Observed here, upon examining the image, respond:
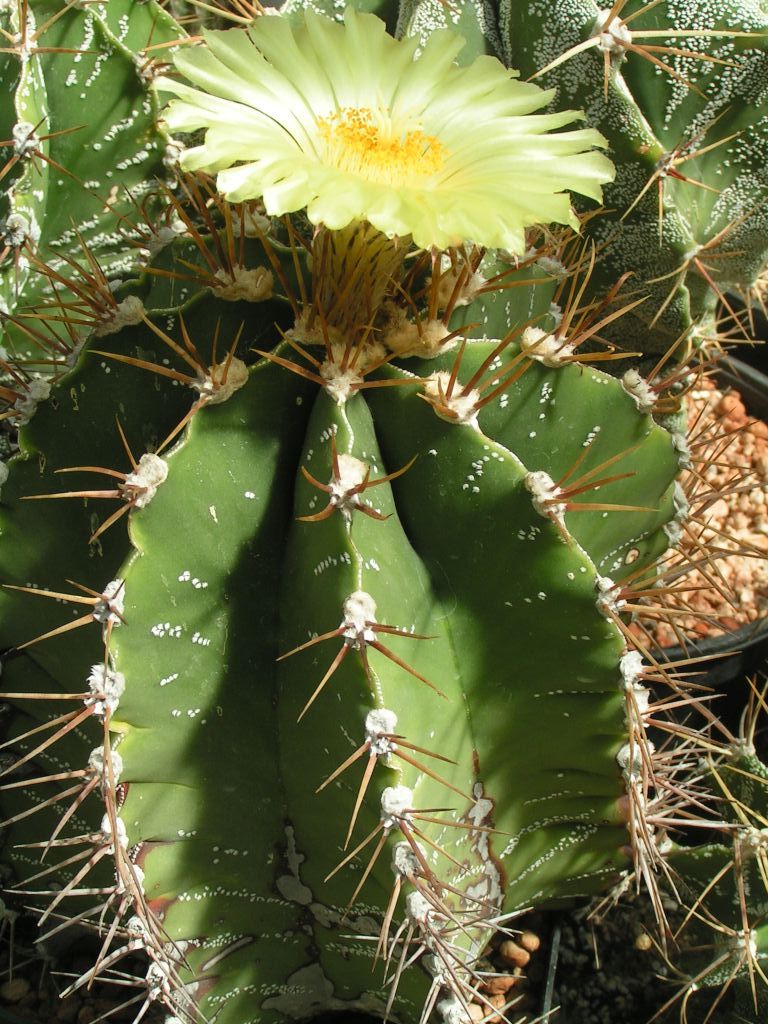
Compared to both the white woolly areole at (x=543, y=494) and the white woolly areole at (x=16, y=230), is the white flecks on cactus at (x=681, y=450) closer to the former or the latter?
the white woolly areole at (x=543, y=494)

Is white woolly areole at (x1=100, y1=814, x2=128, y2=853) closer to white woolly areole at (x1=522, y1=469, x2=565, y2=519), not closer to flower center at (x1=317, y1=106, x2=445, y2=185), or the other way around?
white woolly areole at (x1=522, y1=469, x2=565, y2=519)

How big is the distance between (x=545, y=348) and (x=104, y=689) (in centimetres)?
44

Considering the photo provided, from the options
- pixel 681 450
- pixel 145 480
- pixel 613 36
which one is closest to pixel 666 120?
pixel 613 36

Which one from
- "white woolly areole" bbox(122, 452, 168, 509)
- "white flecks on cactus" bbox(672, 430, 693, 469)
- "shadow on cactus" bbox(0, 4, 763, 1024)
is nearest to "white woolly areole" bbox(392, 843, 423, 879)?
"shadow on cactus" bbox(0, 4, 763, 1024)

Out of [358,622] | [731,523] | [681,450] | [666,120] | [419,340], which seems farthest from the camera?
[731,523]

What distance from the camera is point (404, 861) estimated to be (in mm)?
734

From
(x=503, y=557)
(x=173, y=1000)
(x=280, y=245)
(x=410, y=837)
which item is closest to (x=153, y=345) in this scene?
(x=280, y=245)

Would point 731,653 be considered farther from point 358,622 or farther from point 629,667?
point 358,622

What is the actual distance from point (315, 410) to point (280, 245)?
16cm

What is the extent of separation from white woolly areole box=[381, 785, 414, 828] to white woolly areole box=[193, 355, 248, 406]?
1.05 feet

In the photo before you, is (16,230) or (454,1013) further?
(16,230)

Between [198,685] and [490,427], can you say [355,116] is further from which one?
[198,685]

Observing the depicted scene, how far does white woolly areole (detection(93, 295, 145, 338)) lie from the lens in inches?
31.5

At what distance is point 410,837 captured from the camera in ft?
2.31
